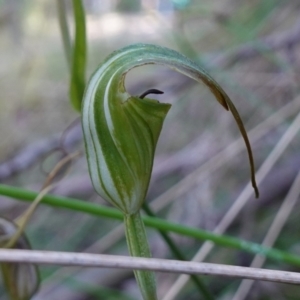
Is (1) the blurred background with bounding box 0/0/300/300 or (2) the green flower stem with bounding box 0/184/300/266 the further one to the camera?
(1) the blurred background with bounding box 0/0/300/300

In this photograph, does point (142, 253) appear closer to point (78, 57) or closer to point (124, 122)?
point (124, 122)

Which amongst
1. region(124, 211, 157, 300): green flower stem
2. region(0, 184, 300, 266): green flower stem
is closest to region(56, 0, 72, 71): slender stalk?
region(0, 184, 300, 266): green flower stem

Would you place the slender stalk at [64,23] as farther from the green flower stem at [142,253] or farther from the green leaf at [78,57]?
the green flower stem at [142,253]

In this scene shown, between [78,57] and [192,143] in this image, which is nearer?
[78,57]

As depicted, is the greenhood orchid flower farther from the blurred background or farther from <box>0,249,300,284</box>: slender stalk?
the blurred background

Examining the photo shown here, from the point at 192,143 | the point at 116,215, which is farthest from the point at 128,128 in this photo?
the point at 192,143

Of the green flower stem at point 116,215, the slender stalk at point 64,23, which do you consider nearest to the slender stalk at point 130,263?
the green flower stem at point 116,215

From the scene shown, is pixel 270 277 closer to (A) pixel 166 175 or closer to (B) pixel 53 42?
(A) pixel 166 175
